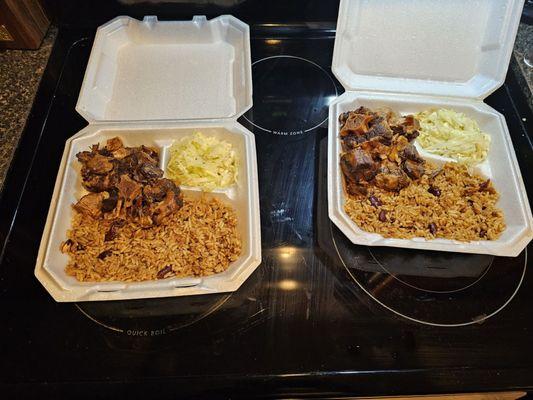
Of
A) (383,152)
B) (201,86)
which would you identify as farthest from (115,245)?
(383,152)

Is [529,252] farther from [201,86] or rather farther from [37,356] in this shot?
[37,356]

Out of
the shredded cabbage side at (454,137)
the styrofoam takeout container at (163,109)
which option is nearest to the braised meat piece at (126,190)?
the styrofoam takeout container at (163,109)

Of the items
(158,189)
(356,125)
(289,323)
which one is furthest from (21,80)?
(289,323)

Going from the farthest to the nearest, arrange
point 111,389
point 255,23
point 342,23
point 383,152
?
point 255,23 → point 342,23 → point 383,152 → point 111,389

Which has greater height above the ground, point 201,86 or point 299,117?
point 201,86

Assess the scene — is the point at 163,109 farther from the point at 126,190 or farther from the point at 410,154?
the point at 410,154

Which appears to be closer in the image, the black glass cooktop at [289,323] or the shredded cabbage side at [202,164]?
the black glass cooktop at [289,323]

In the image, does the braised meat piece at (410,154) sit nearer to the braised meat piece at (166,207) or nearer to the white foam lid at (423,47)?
the white foam lid at (423,47)

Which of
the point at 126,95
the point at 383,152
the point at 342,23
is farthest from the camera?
the point at 126,95
